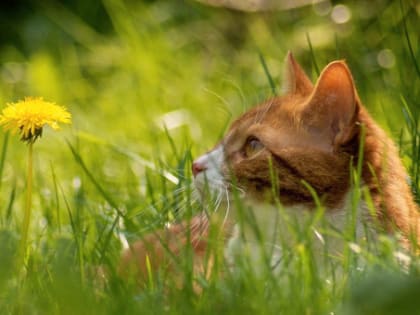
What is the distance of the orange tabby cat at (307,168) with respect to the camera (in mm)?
2266

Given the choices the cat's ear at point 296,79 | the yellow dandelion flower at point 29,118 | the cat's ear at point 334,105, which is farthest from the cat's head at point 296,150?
the yellow dandelion flower at point 29,118

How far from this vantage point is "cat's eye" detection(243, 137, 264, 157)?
241 centimetres

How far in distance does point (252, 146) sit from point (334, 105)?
0.77 ft

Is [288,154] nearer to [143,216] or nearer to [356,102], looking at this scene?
[356,102]

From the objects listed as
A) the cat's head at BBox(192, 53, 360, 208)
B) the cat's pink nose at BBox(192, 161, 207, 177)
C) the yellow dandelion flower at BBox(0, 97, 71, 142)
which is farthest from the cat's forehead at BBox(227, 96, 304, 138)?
the yellow dandelion flower at BBox(0, 97, 71, 142)

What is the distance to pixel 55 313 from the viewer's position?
1.88 metres

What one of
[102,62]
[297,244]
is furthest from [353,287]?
[102,62]

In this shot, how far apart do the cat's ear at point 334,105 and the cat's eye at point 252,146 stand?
127 millimetres

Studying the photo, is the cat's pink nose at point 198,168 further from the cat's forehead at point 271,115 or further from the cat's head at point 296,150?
the cat's forehead at point 271,115

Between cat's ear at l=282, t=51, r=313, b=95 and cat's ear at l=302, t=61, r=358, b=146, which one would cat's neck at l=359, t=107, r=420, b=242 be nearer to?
A: cat's ear at l=302, t=61, r=358, b=146

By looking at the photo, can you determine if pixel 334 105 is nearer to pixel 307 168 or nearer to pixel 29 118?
pixel 307 168

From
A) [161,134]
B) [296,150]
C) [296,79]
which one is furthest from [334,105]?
[161,134]

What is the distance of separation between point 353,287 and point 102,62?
325cm

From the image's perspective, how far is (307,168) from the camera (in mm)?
2293
